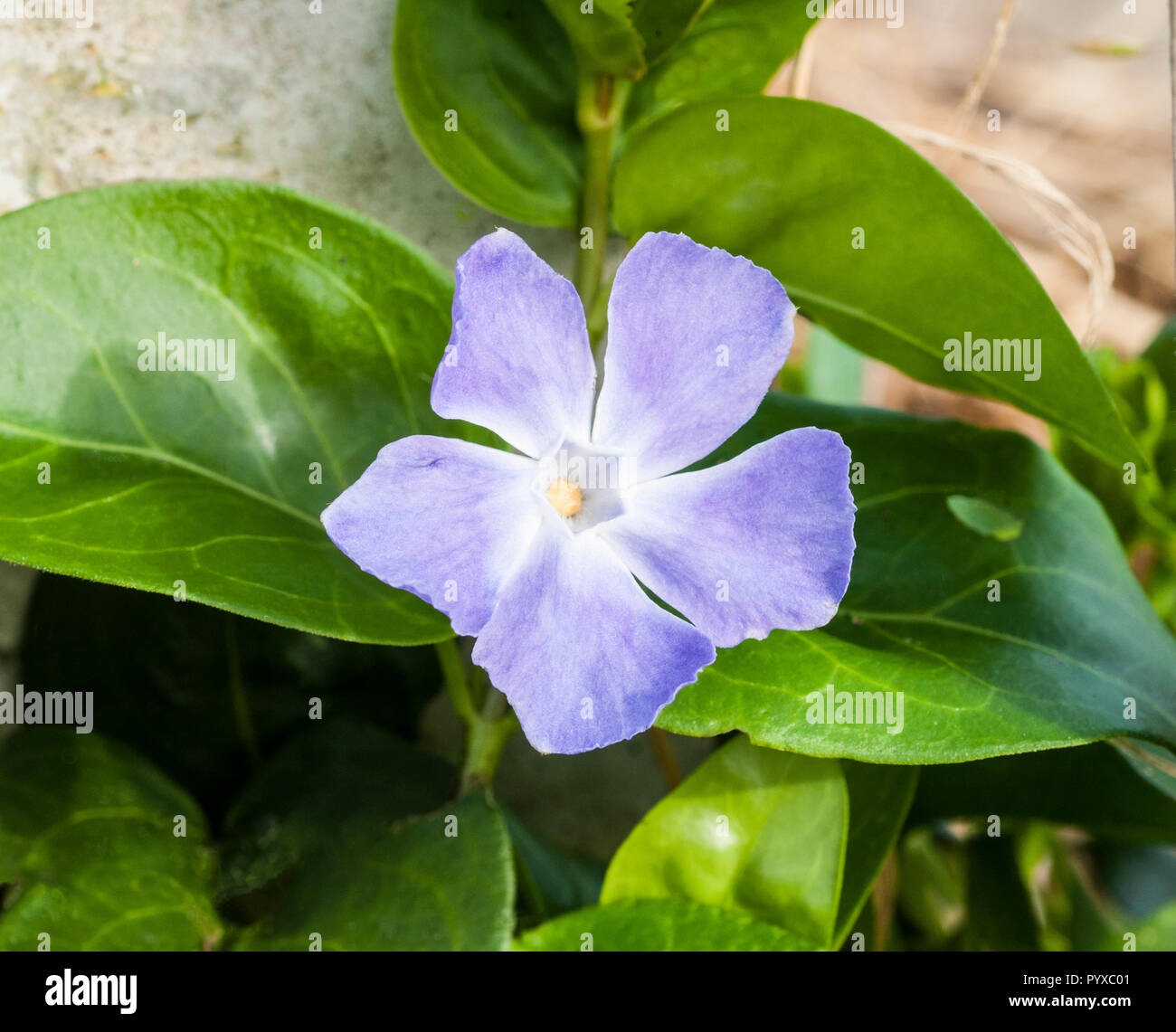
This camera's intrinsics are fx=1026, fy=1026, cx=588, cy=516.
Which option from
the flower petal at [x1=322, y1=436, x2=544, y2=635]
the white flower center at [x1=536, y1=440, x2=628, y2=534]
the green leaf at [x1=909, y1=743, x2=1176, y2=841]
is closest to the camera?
the flower petal at [x1=322, y1=436, x2=544, y2=635]

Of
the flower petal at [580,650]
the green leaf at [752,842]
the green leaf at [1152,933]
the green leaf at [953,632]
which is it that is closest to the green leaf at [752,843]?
the green leaf at [752,842]

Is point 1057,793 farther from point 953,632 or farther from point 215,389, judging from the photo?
point 215,389

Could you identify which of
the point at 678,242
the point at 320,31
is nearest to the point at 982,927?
the point at 678,242

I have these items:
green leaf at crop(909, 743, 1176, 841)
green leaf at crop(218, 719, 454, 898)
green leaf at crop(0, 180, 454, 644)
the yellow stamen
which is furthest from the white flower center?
green leaf at crop(909, 743, 1176, 841)

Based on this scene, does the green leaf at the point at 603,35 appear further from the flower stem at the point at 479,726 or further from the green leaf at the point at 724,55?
the flower stem at the point at 479,726

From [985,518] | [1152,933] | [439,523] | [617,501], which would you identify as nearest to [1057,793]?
[1152,933]

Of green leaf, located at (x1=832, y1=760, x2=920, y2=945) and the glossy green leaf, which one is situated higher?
the glossy green leaf

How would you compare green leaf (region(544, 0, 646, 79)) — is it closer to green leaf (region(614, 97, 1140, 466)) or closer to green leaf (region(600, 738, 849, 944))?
green leaf (region(614, 97, 1140, 466))

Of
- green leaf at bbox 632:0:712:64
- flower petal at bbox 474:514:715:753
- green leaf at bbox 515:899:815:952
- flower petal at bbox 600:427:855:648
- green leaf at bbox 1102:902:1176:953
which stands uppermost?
green leaf at bbox 632:0:712:64
